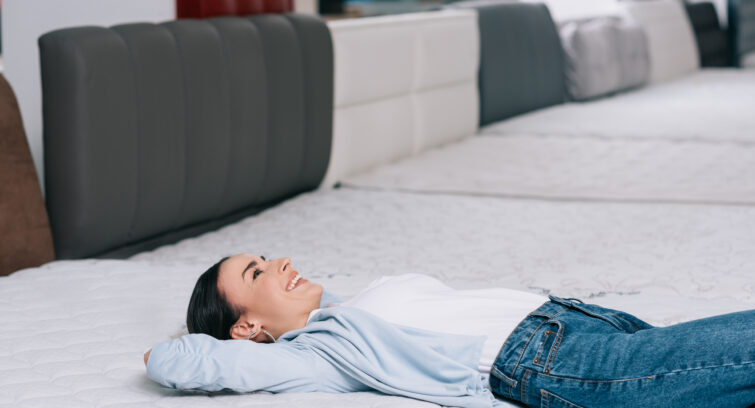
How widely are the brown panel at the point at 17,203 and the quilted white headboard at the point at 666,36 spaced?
13.6 feet

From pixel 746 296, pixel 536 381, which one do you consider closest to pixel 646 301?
pixel 746 296

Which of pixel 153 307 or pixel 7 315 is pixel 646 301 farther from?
pixel 7 315

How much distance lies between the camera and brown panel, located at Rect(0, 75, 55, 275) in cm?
182

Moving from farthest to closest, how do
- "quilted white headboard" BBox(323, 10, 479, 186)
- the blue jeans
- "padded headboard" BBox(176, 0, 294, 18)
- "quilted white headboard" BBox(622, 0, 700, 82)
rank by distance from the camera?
"quilted white headboard" BBox(622, 0, 700, 82)
"quilted white headboard" BBox(323, 10, 479, 186)
"padded headboard" BBox(176, 0, 294, 18)
the blue jeans

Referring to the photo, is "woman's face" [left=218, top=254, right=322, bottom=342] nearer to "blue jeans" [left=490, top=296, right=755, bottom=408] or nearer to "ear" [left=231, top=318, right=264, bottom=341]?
"ear" [left=231, top=318, right=264, bottom=341]

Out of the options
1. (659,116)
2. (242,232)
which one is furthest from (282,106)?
(659,116)

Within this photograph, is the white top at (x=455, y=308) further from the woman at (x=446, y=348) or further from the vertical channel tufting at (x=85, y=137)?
the vertical channel tufting at (x=85, y=137)

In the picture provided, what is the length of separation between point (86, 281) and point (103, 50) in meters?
0.52

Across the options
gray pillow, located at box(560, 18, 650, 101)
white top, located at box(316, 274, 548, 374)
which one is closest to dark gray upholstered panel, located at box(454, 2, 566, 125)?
gray pillow, located at box(560, 18, 650, 101)

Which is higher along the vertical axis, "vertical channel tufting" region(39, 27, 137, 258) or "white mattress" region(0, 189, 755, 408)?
"vertical channel tufting" region(39, 27, 137, 258)

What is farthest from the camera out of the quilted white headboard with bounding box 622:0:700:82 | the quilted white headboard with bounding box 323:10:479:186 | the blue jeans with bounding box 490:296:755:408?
the quilted white headboard with bounding box 622:0:700:82

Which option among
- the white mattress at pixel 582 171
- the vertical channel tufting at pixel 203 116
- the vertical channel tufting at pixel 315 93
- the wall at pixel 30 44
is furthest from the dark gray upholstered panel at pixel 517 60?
the wall at pixel 30 44

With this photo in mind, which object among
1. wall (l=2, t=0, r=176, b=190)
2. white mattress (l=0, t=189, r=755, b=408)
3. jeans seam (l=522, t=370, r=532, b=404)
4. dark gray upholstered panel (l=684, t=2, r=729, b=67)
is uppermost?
wall (l=2, t=0, r=176, b=190)

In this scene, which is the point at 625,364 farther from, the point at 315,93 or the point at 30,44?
the point at 315,93
